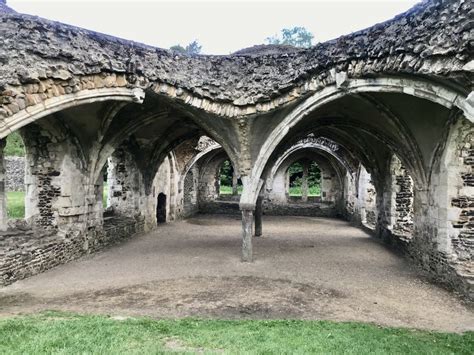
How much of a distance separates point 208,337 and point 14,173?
18828 mm

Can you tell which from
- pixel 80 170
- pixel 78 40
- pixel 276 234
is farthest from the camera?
pixel 276 234

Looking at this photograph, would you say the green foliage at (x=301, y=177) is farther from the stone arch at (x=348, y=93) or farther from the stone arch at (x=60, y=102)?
the stone arch at (x=60, y=102)

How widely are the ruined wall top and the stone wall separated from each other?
40.4 feet

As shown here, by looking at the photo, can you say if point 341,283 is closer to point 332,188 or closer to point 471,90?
point 471,90

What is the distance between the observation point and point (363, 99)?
862 centimetres

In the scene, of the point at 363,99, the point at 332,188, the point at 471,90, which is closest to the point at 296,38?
the point at 332,188

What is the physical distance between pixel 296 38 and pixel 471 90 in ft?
129

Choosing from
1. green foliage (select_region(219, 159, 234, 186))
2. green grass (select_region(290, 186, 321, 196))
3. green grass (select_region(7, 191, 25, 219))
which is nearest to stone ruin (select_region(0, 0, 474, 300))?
green grass (select_region(7, 191, 25, 219))

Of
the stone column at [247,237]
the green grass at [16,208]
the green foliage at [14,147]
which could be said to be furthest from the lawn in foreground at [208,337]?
the green foliage at [14,147]

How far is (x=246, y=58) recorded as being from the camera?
30.8 ft

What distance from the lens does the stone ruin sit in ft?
21.4

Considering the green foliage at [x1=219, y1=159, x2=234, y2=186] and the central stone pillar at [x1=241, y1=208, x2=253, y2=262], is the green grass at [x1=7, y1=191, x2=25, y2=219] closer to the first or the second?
the central stone pillar at [x1=241, y1=208, x2=253, y2=262]

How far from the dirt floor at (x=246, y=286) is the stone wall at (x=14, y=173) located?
1147 cm

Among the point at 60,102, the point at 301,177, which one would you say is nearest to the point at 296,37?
the point at 301,177
